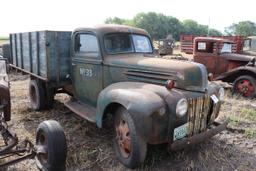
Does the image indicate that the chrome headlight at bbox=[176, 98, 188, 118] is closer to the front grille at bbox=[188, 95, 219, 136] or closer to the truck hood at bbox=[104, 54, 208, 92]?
the front grille at bbox=[188, 95, 219, 136]

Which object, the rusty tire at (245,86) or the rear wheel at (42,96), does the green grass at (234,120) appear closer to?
the rusty tire at (245,86)

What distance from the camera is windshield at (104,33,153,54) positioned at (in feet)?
16.0

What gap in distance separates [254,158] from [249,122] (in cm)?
150

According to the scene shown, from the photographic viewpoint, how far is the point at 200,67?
4047mm

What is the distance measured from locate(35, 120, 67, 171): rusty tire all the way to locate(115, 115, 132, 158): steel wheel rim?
0.76 meters

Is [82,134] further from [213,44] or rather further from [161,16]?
[161,16]

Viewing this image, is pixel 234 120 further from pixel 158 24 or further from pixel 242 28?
pixel 242 28

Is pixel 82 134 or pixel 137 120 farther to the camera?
pixel 82 134

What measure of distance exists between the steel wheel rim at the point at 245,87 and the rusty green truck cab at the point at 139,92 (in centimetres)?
390

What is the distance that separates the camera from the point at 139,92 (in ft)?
12.0

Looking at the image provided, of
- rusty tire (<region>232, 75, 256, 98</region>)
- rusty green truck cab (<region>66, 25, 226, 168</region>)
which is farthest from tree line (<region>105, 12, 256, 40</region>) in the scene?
rusty green truck cab (<region>66, 25, 226, 168</region>)

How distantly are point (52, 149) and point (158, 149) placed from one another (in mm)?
1620

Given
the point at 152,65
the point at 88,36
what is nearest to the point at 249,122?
the point at 152,65

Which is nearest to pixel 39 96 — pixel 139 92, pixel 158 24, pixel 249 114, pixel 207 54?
pixel 139 92
